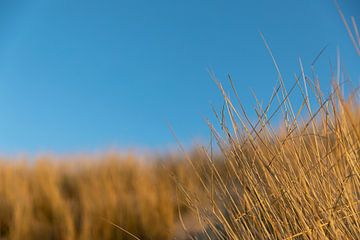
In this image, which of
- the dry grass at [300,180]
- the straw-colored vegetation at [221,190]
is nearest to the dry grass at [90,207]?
the straw-colored vegetation at [221,190]

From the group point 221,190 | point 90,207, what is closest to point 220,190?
point 221,190

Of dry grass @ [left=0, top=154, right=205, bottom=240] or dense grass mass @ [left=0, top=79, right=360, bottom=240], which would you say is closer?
dense grass mass @ [left=0, top=79, right=360, bottom=240]

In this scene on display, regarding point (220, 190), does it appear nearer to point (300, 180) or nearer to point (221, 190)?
point (221, 190)

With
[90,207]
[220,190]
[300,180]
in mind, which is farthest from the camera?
[90,207]

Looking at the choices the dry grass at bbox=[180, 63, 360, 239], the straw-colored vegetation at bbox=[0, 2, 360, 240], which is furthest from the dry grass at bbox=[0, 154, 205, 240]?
the dry grass at bbox=[180, 63, 360, 239]

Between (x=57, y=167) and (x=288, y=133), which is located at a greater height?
(x=57, y=167)

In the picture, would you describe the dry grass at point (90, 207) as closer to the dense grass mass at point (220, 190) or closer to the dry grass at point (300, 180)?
the dense grass mass at point (220, 190)

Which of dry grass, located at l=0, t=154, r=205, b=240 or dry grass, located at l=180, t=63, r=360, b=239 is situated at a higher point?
dry grass, located at l=0, t=154, r=205, b=240

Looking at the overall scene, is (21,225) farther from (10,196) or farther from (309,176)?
(309,176)

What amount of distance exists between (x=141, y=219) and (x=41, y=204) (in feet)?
3.96

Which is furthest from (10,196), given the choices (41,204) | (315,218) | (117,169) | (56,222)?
(315,218)

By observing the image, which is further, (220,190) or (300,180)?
(220,190)

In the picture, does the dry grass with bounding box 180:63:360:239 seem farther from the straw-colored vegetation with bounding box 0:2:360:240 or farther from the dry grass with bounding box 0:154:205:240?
the dry grass with bounding box 0:154:205:240

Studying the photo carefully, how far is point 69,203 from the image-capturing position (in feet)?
15.2
